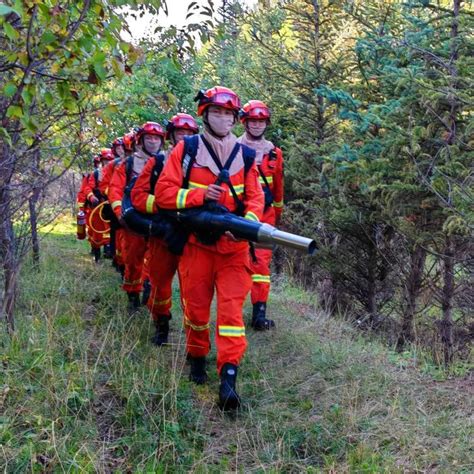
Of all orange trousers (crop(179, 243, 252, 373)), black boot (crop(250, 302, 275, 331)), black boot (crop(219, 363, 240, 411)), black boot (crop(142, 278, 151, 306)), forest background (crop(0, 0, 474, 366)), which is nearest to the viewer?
forest background (crop(0, 0, 474, 366))

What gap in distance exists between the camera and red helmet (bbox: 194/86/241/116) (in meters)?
4.49

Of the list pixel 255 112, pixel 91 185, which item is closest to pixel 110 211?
pixel 255 112

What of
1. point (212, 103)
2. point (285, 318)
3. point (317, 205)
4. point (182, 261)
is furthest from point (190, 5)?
point (317, 205)

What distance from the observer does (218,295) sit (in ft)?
14.4

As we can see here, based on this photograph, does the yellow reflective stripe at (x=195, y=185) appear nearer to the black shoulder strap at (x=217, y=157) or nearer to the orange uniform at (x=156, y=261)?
the black shoulder strap at (x=217, y=157)

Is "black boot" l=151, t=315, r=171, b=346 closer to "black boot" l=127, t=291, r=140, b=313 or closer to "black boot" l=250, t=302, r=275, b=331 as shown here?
"black boot" l=250, t=302, r=275, b=331

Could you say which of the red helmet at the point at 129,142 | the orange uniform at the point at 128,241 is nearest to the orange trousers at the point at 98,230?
the red helmet at the point at 129,142

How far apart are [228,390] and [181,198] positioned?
1.49 metres

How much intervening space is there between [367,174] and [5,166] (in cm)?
409

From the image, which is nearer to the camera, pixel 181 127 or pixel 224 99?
pixel 224 99

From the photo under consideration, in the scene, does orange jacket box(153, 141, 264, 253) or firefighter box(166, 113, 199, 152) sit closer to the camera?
orange jacket box(153, 141, 264, 253)

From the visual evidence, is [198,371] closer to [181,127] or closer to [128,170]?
[181,127]

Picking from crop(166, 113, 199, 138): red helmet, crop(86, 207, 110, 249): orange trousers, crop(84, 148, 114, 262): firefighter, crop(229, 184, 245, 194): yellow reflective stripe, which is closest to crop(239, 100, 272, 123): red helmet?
crop(166, 113, 199, 138): red helmet

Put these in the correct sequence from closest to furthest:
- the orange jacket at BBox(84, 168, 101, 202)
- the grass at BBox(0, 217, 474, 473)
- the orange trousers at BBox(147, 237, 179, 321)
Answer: the grass at BBox(0, 217, 474, 473), the orange trousers at BBox(147, 237, 179, 321), the orange jacket at BBox(84, 168, 101, 202)
